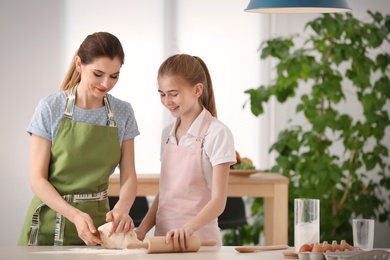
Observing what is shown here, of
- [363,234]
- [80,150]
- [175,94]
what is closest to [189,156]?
[175,94]

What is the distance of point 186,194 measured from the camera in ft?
9.44

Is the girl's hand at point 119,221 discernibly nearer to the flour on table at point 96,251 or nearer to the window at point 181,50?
the flour on table at point 96,251

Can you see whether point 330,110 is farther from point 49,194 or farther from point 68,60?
point 49,194

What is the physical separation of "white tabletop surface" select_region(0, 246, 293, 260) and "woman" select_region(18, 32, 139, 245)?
0.45ft

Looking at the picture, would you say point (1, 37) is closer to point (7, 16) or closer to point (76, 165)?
point (7, 16)

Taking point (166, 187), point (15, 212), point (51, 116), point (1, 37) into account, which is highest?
point (1, 37)

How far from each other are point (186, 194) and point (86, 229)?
0.42 metres

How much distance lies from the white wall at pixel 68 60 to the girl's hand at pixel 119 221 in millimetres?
3548

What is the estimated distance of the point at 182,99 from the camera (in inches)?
111

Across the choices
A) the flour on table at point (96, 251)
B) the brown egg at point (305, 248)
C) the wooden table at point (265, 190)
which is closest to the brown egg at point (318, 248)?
the brown egg at point (305, 248)

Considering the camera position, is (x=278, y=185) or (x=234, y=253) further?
(x=278, y=185)

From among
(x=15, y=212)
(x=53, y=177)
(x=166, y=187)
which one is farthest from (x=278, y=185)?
(x=15, y=212)

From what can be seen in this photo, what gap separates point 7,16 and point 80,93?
345cm

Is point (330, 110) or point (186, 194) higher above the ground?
point (330, 110)
